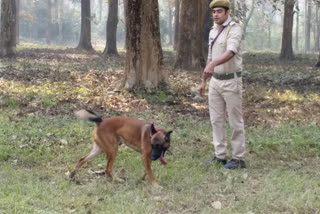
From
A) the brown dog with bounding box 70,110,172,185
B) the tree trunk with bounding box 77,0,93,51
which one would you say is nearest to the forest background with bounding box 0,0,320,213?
the brown dog with bounding box 70,110,172,185

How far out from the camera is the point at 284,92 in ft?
41.8

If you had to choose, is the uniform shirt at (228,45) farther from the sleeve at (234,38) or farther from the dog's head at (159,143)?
the dog's head at (159,143)

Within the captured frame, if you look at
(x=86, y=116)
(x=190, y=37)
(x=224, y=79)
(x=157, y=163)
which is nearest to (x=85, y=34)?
(x=190, y=37)

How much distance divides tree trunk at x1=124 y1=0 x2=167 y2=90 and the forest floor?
0.42m

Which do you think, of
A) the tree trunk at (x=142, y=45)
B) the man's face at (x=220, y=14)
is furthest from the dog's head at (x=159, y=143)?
the tree trunk at (x=142, y=45)

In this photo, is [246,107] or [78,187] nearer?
[78,187]

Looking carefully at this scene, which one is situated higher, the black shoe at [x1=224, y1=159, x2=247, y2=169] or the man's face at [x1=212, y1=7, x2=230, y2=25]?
the man's face at [x1=212, y1=7, x2=230, y2=25]

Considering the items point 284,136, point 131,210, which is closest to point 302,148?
point 284,136

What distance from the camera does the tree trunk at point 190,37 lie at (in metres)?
16.4

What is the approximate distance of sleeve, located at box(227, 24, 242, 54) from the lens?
6.15 m

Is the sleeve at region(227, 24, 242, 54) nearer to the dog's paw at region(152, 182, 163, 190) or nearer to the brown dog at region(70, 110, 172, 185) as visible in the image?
the brown dog at region(70, 110, 172, 185)

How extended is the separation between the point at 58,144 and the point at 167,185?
2.37 metres

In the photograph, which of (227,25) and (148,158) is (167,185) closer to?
(148,158)

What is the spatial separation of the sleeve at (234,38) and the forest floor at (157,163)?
1638mm
